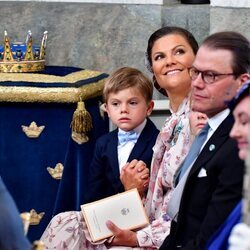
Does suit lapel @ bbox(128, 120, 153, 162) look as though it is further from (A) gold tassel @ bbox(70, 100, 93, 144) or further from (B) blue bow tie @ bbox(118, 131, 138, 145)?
(A) gold tassel @ bbox(70, 100, 93, 144)

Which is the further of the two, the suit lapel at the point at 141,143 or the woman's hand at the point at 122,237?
the suit lapel at the point at 141,143

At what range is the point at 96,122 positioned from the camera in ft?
18.2

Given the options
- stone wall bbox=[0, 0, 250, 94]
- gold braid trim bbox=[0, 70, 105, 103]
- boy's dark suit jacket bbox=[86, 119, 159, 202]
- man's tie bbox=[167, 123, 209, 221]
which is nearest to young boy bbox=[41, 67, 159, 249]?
boy's dark suit jacket bbox=[86, 119, 159, 202]

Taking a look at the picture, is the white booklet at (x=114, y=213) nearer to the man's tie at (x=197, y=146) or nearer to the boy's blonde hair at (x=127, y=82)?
the boy's blonde hair at (x=127, y=82)

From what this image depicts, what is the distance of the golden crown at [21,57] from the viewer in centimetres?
571

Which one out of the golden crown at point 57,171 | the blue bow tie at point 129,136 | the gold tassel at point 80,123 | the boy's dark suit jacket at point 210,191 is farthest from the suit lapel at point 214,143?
the golden crown at point 57,171

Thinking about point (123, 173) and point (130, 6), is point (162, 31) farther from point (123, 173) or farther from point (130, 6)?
point (130, 6)

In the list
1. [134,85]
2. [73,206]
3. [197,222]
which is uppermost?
[134,85]

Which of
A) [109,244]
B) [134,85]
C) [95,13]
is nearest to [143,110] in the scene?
[134,85]

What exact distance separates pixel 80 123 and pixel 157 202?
Answer: 0.88 meters

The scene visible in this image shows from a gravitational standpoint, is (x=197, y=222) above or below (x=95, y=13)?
below

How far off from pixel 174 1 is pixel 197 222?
3005 millimetres

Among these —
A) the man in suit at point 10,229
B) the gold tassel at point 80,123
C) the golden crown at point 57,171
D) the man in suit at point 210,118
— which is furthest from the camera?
the golden crown at point 57,171

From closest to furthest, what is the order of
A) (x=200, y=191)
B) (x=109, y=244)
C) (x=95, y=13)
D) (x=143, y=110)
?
(x=200, y=191)
(x=109, y=244)
(x=143, y=110)
(x=95, y=13)
